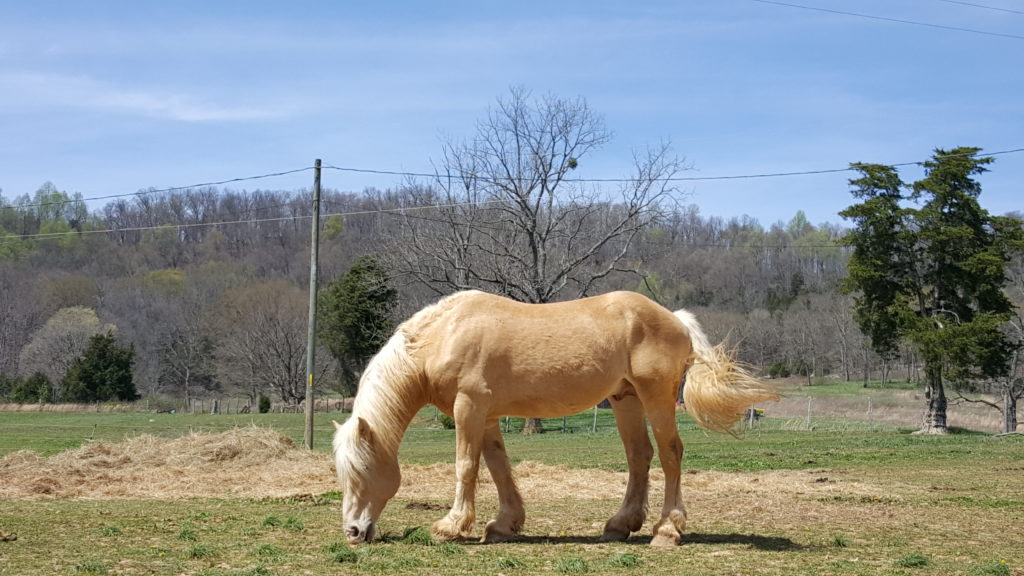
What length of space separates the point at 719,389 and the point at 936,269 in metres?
Answer: 26.4

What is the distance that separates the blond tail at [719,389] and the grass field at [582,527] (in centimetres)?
116

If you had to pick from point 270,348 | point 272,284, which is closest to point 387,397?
point 270,348

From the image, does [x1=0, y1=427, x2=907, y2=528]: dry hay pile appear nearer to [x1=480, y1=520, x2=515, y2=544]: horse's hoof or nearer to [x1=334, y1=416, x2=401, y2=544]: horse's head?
[x1=480, y1=520, x2=515, y2=544]: horse's hoof

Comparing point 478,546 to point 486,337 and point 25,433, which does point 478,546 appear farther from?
point 25,433

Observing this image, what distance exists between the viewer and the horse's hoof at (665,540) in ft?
27.2

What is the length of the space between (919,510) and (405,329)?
21.2 feet

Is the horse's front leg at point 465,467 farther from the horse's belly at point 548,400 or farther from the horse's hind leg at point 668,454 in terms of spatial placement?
the horse's hind leg at point 668,454

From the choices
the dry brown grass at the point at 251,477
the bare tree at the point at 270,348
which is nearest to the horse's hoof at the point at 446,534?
the dry brown grass at the point at 251,477

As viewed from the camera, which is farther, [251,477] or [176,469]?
[176,469]

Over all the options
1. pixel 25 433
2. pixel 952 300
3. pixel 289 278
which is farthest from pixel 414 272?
pixel 289 278

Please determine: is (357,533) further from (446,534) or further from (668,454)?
(668,454)

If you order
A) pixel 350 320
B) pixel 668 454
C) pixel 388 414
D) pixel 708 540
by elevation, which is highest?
pixel 350 320

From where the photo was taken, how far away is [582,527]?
970 centimetres

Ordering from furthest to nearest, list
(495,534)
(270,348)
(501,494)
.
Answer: (270,348) → (501,494) → (495,534)
